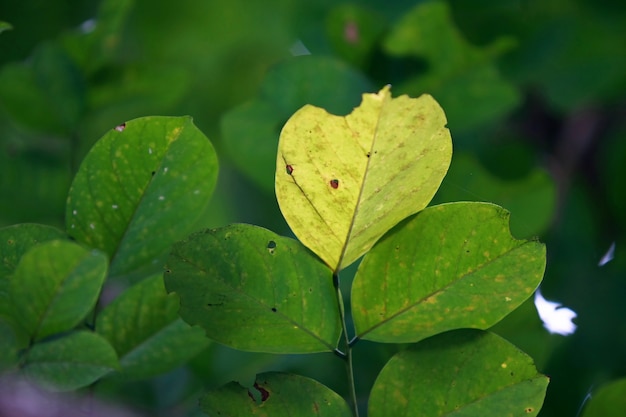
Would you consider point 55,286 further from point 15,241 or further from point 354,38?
point 354,38

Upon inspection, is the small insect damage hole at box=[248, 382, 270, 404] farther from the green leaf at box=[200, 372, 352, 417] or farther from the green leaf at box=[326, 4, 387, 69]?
the green leaf at box=[326, 4, 387, 69]

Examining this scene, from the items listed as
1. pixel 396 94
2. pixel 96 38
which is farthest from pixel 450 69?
pixel 96 38

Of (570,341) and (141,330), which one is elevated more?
(141,330)

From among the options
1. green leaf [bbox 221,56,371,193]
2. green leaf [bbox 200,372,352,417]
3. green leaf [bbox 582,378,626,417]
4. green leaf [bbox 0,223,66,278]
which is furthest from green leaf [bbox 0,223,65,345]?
green leaf [bbox 582,378,626,417]

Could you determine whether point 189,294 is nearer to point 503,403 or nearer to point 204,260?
point 204,260

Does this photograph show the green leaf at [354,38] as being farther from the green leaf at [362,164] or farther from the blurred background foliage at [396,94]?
the green leaf at [362,164]

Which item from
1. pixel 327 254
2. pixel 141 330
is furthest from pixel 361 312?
pixel 141 330
